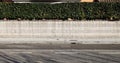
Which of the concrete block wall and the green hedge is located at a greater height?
the green hedge

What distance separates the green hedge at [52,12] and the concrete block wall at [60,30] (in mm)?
709

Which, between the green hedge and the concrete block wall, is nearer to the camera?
the concrete block wall

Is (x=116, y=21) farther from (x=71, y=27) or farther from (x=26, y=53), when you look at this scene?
(x=26, y=53)

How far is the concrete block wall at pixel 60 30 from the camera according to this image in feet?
62.4

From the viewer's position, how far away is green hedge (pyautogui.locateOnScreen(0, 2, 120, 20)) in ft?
65.3

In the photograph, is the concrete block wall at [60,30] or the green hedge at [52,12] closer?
the concrete block wall at [60,30]

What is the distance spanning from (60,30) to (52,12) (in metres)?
1.35

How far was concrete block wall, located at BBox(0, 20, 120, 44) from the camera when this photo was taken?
19019mm

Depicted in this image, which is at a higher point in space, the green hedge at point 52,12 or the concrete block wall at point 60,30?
the green hedge at point 52,12

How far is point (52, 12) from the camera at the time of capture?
20.0 meters

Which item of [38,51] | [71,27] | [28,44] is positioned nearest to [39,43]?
[28,44]

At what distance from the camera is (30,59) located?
12.5m

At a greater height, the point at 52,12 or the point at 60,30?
the point at 52,12

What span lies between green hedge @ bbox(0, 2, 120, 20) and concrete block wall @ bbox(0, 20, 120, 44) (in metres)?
0.71
